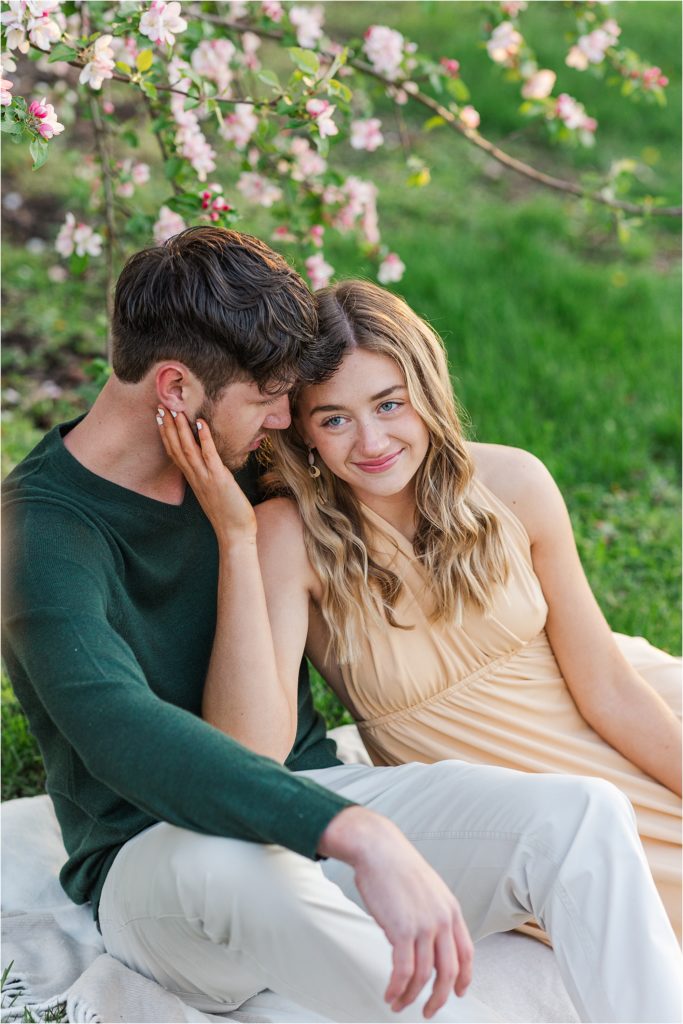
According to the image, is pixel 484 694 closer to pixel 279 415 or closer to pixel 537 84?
pixel 279 415

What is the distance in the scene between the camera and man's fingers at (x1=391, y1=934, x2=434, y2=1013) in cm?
188

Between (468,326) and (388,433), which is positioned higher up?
(388,433)

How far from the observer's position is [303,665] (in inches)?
118

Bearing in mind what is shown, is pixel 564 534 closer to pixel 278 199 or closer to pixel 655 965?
pixel 655 965

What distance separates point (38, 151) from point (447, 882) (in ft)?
5.73

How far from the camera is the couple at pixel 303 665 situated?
2.00 m

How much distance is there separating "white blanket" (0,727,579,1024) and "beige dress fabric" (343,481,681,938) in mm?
429

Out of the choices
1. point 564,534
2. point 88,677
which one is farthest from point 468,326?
point 88,677

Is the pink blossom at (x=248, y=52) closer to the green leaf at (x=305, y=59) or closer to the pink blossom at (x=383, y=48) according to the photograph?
the pink blossom at (x=383, y=48)

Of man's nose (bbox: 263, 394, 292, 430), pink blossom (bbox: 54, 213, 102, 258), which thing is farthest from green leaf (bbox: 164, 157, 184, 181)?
man's nose (bbox: 263, 394, 292, 430)

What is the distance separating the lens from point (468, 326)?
615cm

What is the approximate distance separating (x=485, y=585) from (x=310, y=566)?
452 millimetres

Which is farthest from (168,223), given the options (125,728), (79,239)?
(125,728)

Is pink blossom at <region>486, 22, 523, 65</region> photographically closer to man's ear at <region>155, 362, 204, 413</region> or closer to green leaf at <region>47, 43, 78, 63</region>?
green leaf at <region>47, 43, 78, 63</region>
